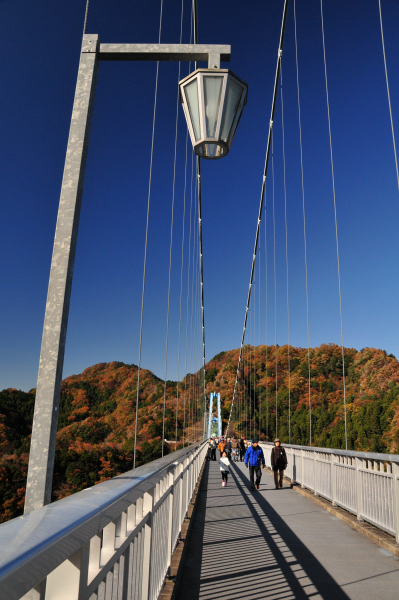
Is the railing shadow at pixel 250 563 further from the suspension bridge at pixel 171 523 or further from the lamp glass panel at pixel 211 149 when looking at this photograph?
the lamp glass panel at pixel 211 149

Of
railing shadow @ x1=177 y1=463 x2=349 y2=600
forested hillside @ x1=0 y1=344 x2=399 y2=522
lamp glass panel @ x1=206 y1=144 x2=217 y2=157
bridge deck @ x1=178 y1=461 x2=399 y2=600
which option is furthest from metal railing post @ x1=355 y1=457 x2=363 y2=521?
lamp glass panel @ x1=206 y1=144 x2=217 y2=157

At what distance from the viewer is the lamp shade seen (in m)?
2.23

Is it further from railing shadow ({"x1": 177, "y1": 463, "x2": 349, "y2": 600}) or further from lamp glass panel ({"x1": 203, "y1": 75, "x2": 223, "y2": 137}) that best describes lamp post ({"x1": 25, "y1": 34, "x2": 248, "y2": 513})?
railing shadow ({"x1": 177, "y1": 463, "x2": 349, "y2": 600})

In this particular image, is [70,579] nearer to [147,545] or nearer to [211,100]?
[147,545]

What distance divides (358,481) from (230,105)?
4628mm

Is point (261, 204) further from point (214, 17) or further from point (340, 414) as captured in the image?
point (340, 414)

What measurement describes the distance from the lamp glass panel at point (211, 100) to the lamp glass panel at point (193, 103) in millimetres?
56

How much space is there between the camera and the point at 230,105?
2.27 meters

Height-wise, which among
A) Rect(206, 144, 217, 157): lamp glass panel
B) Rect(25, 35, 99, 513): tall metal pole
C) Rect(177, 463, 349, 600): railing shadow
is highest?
Rect(206, 144, 217, 157): lamp glass panel

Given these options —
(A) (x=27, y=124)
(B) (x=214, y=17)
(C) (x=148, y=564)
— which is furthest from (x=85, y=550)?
(B) (x=214, y=17)

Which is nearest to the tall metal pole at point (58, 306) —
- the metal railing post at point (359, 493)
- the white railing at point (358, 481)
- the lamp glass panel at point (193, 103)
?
the lamp glass panel at point (193, 103)

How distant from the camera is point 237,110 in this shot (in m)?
2.32

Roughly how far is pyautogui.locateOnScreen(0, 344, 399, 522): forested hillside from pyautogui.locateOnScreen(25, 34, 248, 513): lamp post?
352 centimetres

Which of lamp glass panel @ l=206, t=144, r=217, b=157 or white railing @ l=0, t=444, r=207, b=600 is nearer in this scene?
white railing @ l=0, t=444, r=207, b=600
